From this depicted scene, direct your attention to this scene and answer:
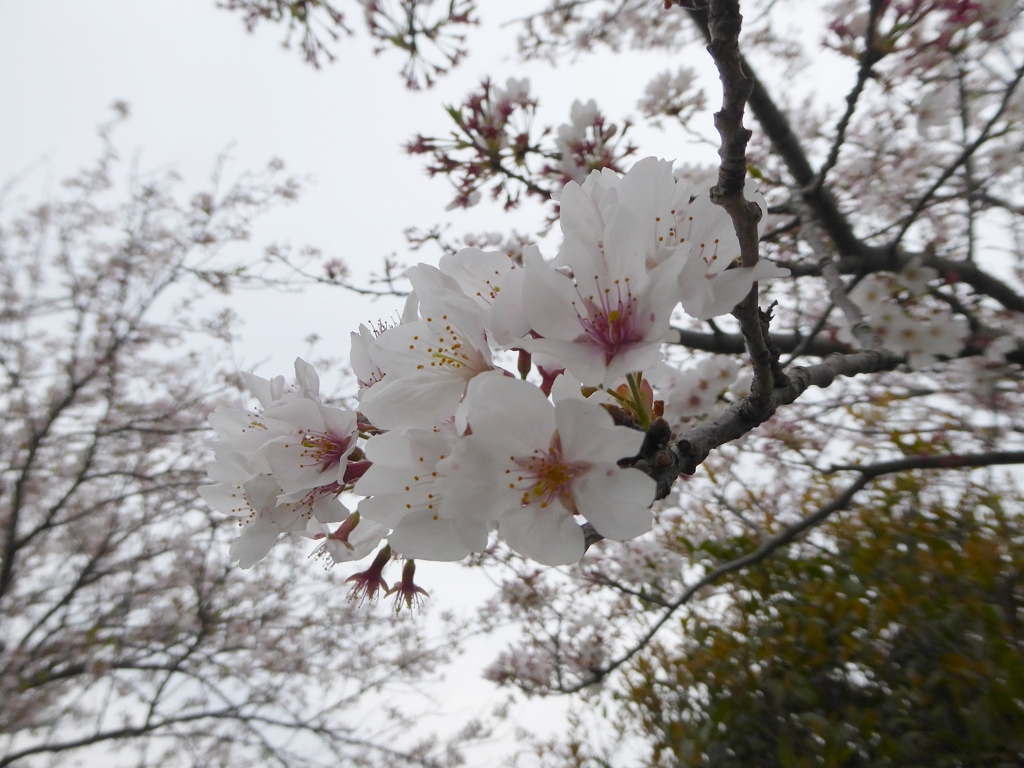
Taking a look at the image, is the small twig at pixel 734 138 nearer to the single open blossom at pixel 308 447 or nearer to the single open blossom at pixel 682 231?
the single open blossom at pixel 682 231

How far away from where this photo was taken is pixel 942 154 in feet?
14.3

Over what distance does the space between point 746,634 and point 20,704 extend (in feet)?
21.5

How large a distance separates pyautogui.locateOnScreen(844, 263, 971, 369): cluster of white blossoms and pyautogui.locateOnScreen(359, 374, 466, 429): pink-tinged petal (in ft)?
Result: 7.18

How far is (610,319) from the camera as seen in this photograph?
2.63ft

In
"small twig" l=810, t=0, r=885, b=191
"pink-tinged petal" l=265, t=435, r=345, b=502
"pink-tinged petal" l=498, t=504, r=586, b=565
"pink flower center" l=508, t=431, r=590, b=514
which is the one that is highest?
"small twig" l=810, t=0, r=885, b=191

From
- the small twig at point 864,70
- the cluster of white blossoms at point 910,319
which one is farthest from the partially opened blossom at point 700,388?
the small twig at point 864,70

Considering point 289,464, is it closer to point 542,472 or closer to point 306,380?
point 306,380

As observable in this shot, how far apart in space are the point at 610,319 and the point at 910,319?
2798mm

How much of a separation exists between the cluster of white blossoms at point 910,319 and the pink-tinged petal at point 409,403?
86.2 inches

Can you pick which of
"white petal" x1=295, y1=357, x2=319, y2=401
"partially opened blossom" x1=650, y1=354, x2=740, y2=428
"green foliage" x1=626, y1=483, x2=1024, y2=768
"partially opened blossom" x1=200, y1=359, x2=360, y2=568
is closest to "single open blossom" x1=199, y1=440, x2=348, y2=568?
"partially opened blossom" x1=200, y1=359, x2=360, y2=568

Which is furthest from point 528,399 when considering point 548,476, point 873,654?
point 873,654

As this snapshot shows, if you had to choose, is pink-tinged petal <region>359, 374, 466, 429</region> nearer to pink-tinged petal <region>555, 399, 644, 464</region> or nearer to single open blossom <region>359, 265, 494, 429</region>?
single open blossom <region>359, 265, 494, 429</region>

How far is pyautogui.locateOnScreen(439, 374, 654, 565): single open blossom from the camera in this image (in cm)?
71

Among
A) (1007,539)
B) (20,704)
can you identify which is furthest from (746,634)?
(20,704)
